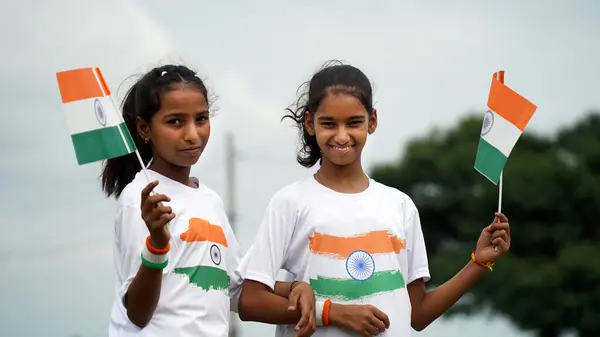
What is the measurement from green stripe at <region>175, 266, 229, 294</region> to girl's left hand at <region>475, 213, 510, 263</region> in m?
1.14

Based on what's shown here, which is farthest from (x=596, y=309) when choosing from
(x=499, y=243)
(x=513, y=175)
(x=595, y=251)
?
(x=499, y=243)

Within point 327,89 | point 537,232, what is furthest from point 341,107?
point 537,232

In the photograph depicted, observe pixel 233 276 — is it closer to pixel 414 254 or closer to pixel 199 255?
pixel 199 255

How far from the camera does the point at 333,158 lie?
5.11m

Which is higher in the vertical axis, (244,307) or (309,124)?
(309,124)

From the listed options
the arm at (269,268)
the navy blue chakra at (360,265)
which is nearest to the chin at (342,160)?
the arm at (269,268)

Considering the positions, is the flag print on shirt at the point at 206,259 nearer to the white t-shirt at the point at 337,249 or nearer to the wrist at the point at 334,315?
the white t-shirt at the point at 337,249

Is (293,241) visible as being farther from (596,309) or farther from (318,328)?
(596,309)

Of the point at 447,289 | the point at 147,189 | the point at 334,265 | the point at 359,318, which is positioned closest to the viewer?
the point at 147,189

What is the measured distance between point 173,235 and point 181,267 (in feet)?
0.43

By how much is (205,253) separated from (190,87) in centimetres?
70

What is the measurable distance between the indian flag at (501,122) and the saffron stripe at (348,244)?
60 cm

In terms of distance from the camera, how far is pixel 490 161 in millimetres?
5363

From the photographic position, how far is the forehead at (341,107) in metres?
5.11
